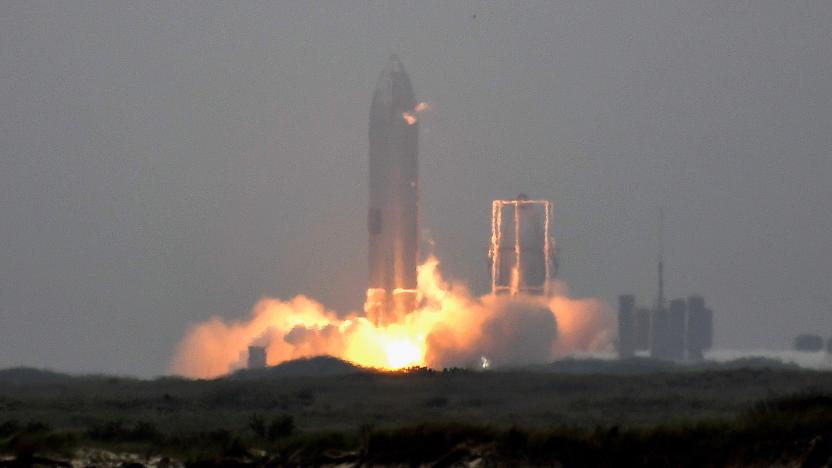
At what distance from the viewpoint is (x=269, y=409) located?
79250 millimetres

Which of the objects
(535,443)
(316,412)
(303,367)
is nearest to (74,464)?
(535,443)

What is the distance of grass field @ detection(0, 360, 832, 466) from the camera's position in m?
45.8

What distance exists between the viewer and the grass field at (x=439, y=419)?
1802 inches

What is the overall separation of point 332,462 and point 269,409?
3138 centimetres

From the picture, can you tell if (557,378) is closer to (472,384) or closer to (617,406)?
(472,384)

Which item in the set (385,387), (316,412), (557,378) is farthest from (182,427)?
(557,378)

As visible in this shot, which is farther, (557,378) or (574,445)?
(557,378)

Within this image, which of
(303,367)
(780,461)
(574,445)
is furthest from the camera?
(303,367)

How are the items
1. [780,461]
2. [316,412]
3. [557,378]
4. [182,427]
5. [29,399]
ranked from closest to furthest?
1. [780,461]
2. [182,427]
3. [316,412]
4. [29,399]
5. [557,378]

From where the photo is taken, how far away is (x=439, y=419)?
2511 inches

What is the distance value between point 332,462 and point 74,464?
6.67 m

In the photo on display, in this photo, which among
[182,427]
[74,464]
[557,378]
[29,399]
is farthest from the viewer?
[557,378]

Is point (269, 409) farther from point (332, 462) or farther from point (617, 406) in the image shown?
point (332, 462)

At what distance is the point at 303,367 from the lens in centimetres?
18862
